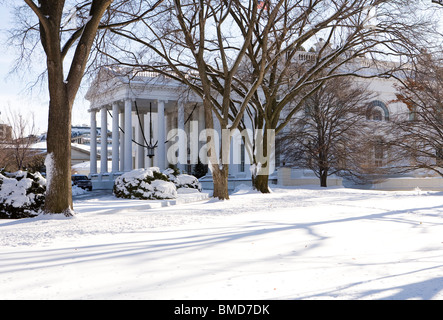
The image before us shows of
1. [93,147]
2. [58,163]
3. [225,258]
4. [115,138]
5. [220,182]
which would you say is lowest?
[225,258]

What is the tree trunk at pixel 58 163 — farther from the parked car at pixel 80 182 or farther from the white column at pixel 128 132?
the white column at pixel 128 132

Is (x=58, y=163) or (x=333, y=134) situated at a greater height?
(x=333, y=134)

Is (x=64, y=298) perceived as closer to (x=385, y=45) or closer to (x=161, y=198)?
(x=161, y=198)

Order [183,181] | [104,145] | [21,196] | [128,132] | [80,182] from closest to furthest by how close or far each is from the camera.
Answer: [21,196]
[183,181]
[80,182]
[128,132]
[104,145]

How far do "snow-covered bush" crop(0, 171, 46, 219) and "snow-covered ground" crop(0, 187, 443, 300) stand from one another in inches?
66.6

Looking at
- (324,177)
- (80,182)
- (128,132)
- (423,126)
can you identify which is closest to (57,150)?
(423,126)

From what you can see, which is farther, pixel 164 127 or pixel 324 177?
pixel 164 127

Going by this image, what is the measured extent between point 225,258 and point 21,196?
8.31 metres

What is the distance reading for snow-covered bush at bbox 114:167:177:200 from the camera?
18250 mm

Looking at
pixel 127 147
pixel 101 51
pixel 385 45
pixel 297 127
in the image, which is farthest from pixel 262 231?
pixel 127 147

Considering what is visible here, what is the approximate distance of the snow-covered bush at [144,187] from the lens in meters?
18.2

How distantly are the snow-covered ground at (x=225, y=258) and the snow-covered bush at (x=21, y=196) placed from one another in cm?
169

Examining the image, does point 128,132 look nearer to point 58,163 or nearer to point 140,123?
point 140,123

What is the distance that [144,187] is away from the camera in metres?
18.3
